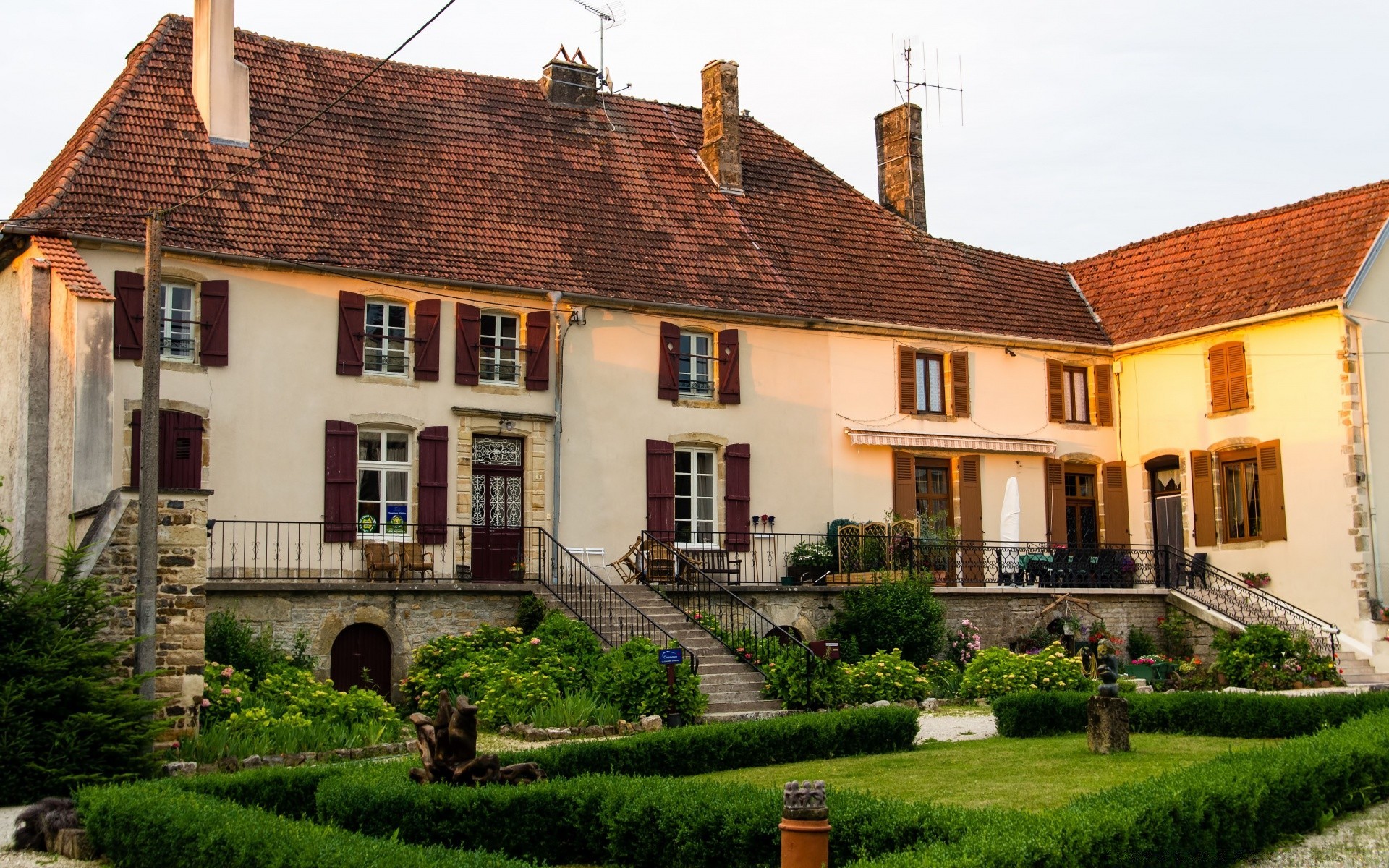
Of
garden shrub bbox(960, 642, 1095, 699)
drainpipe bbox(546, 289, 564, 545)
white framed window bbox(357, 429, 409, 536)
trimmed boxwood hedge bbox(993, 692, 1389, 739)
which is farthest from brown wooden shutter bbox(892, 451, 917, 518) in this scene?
white framed window bbox(357, 429, 409, 536)

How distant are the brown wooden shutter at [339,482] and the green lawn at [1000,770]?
8.10 metres

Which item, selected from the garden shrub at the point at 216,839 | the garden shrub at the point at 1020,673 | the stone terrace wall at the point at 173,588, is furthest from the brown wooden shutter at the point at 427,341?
the garden shrub at the point at 216,839

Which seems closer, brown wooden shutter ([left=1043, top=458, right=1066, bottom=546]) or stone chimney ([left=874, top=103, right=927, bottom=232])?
brown wooden shutter ([left=1043, top=458, right=1066, bottom=546])

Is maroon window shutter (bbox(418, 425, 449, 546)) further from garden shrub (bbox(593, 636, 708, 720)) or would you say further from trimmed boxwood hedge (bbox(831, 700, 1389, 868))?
trimmed boxwood hedge (bbox(831, 700, 1389, 868))

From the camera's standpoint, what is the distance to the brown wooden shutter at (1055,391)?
2767 cm

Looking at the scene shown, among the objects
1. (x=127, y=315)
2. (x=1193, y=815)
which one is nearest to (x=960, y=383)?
(x=127, y=315)

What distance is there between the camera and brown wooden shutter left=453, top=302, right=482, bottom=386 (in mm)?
22203

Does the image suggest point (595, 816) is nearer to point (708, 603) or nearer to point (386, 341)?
point (708, 603)

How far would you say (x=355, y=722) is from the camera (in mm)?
17031

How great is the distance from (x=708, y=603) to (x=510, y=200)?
23.6 ft

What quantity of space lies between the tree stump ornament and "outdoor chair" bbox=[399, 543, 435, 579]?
857cm

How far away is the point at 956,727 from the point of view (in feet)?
60.9

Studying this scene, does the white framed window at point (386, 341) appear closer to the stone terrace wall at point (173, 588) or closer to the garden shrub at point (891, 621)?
the stone terrace wall at point (173, 588)

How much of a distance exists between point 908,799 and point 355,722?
282 inches
